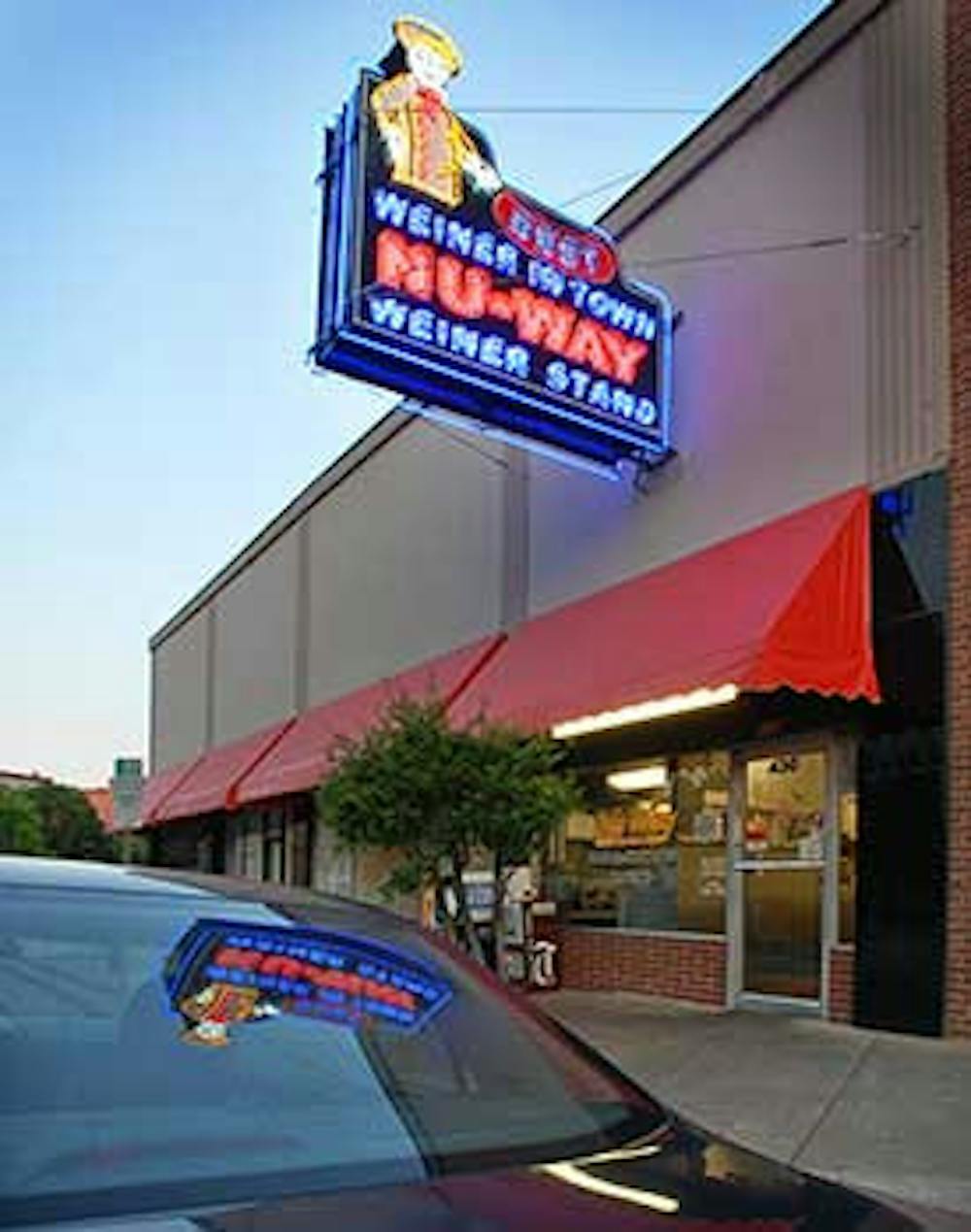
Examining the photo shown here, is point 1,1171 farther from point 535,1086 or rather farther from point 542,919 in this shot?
point 542,919

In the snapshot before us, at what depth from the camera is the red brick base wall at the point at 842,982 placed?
11.8 m

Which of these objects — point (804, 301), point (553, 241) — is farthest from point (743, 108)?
point (804, 301)

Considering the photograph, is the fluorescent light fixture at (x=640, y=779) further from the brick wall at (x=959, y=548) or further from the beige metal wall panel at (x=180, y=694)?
the beige metal wall panel at (x=180, y=694)

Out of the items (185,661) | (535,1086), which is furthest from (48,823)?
(535,1086)

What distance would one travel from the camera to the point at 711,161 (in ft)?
48.1

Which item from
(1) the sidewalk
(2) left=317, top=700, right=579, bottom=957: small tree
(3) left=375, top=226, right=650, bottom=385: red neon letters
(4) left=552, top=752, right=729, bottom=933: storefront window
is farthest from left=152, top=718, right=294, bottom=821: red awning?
(2) left=317, top=700, right=579, bottom=957: small tree

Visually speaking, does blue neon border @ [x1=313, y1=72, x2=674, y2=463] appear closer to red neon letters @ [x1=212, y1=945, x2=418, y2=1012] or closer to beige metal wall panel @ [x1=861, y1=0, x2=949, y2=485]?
beige metal wall panel @ [x1=861, y1=0, x2=949, y2=485]

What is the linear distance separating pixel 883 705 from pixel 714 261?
4.75 metres

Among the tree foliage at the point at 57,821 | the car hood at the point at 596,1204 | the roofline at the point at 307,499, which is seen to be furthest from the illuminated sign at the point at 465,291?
the tree foliage at the point at 57,821

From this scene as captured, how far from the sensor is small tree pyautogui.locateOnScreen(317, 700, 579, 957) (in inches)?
446

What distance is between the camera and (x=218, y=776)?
28.1 metres

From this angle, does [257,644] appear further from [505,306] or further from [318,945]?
[318,945]

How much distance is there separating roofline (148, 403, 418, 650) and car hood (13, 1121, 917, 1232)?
19.0 m

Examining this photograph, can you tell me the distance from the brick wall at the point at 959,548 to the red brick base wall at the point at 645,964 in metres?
3.20
